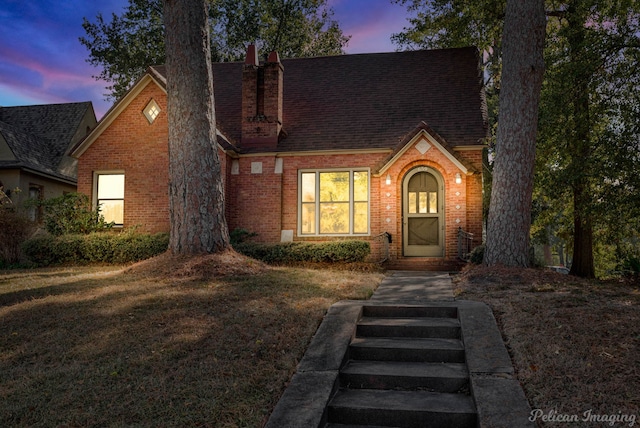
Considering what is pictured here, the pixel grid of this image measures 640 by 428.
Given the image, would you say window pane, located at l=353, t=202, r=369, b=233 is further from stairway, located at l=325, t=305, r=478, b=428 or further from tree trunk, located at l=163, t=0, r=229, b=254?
stairway, located at l=325, t=305, r=478, b=428

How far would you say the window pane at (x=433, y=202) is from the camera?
1443cm

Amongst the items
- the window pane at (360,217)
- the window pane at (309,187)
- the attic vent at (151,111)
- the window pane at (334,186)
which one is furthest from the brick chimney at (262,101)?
the window pane at (360,217)

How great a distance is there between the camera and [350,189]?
15141 mm

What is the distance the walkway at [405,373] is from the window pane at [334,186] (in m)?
8.34

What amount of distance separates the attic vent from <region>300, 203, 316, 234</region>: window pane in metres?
5.44

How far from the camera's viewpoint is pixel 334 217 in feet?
50.0

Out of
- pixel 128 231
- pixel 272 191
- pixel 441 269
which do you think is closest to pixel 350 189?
pixel 272 191

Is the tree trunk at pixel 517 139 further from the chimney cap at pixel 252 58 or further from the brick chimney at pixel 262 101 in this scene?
the chimney cap at pixel 252 58

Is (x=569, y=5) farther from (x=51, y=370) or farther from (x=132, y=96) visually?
(x=51, y=370)

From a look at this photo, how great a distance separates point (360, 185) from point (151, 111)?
22.6ft

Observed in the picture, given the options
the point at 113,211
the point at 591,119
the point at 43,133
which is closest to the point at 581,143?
the point at 591,119

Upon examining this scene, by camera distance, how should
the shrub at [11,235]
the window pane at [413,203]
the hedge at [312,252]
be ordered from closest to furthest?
1. the hedge at [312,252]
2. the shrub at [11,235]
3. the window pane at [413,203]

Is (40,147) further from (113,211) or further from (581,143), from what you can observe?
(581,143)

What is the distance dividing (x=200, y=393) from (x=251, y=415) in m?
0.57
